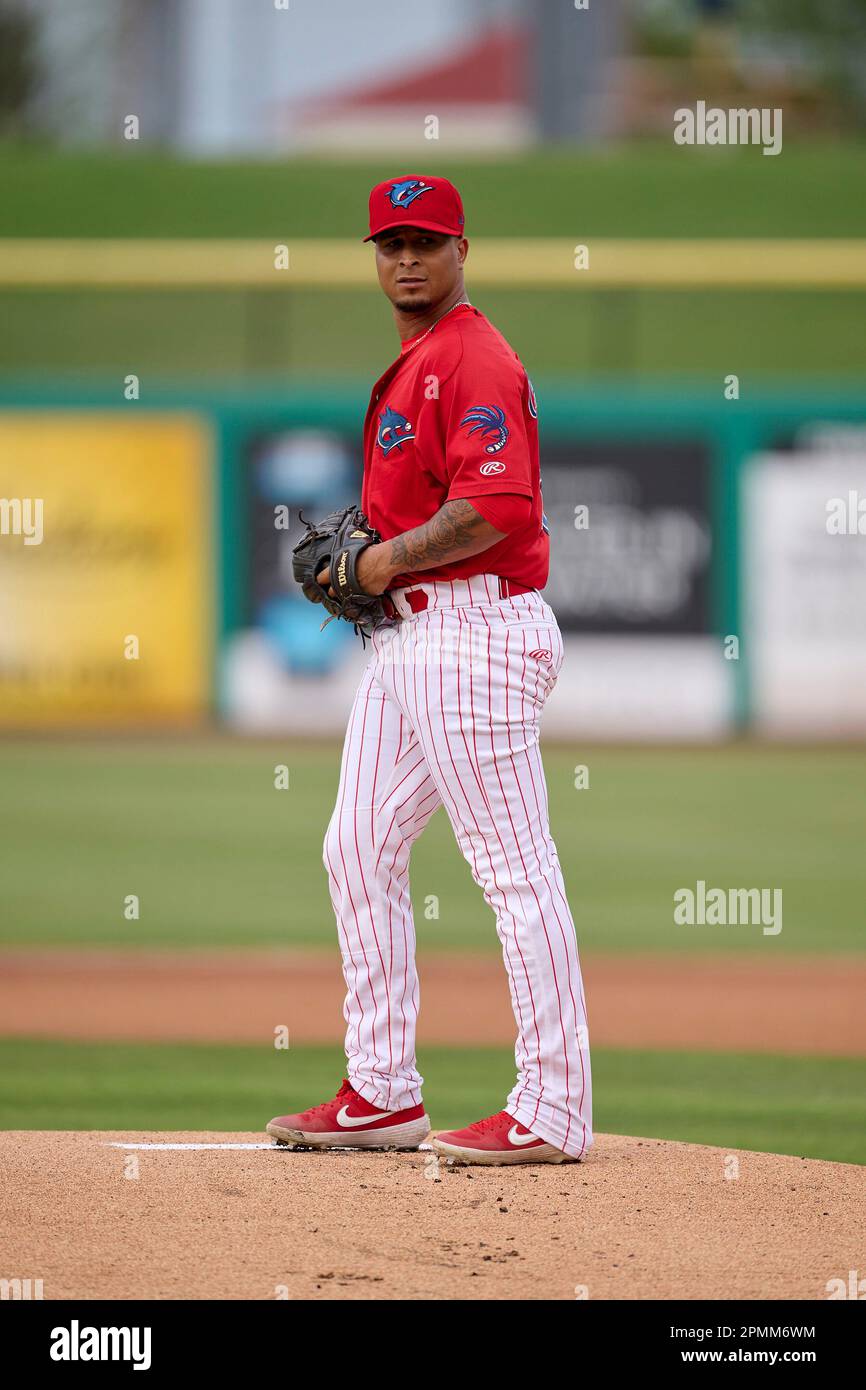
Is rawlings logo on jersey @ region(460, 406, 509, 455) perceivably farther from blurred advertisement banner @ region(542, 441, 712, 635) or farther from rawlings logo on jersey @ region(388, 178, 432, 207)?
blurred advertisement banner @ region(542, 441, 712, 635)

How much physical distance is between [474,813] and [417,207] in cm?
134

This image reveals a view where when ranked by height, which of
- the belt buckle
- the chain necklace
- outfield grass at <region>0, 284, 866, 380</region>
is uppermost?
outfield grass at <region>0, 284, 866, 380</region>

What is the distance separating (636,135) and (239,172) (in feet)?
25.9

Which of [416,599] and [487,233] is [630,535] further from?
[487,233]

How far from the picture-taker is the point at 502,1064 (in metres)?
6.54

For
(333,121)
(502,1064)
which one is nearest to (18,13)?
(333,121)

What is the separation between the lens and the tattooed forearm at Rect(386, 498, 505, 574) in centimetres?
421

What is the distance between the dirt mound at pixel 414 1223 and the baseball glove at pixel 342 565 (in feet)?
4.13

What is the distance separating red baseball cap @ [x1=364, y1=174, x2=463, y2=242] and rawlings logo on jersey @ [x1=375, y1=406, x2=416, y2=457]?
0.39 meters

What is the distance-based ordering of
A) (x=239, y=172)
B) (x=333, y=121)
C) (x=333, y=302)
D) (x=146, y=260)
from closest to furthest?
1. (x=146, y=260)
2. (x=333, y=302)
3. (x=239, y=172)
4. (x=333, y=121)

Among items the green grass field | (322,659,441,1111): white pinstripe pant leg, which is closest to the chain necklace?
(322,659,441,1111): white pinstripe pant leg

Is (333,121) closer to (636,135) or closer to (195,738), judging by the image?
(636,135)

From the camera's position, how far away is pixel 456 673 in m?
4.35

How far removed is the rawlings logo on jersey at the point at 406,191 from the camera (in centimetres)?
432
